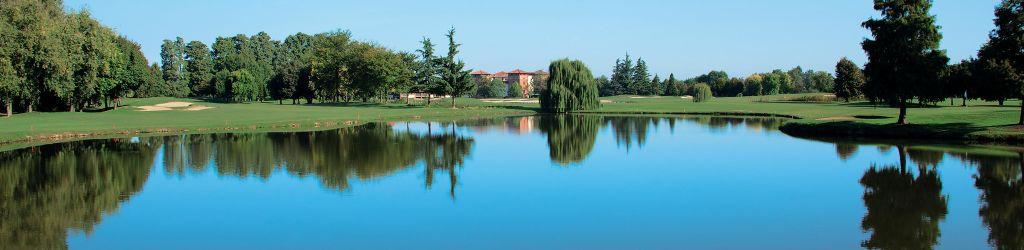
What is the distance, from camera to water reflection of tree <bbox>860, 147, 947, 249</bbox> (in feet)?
45.6

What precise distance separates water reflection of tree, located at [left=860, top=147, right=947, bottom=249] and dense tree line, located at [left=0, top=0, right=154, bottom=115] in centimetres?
4661

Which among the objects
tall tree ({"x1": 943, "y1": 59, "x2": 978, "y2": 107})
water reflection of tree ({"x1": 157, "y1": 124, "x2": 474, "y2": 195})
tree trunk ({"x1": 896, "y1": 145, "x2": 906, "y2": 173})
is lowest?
tree trunk ({"x1": 896, "y1": 145, "x2": 906, "y2": 173})

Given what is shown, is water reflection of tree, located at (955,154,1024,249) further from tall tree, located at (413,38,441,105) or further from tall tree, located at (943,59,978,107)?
tall tree, located at (413,38,441,105)

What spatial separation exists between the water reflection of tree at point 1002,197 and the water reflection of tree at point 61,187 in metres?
17.3

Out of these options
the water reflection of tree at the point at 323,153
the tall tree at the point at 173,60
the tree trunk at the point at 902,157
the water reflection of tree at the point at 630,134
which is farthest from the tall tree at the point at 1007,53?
the tall tree at the point at 173,60

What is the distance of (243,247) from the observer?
13484 millimetres

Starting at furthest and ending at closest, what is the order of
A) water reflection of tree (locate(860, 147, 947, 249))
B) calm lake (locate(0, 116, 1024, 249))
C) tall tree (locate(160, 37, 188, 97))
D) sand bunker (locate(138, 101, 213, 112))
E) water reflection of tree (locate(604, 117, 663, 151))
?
tall tree (locate(160, 37, 188, 97)), sand bunker (locate(138, 101, 213, 112)), water reflection of tree (locate(604, 117, 663, 151)), calm lake (locate(0, 116, 1024, 249)), water reflection of tree (locate(860, 147, 947, 249))

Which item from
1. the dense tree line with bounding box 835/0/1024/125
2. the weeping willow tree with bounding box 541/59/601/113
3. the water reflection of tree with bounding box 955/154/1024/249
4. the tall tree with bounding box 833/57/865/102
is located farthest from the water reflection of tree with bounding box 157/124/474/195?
the tall tree with bounding box 833/57/865/102

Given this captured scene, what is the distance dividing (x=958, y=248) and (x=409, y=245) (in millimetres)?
9775

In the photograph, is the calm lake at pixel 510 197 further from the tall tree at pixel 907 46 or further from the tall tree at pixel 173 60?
the tall tree at pixel 173 60

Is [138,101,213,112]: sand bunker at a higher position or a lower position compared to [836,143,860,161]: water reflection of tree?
higher

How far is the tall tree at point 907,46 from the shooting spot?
124 ft

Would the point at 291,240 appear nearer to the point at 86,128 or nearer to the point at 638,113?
the point at 86,128

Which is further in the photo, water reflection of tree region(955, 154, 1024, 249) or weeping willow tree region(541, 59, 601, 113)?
weeping willow tree region(541, 59, 601, 113)
